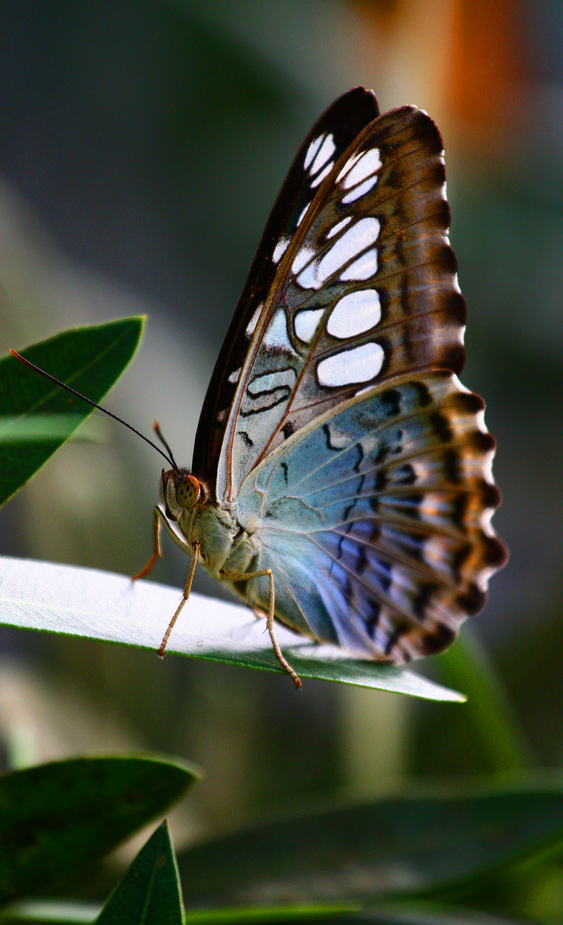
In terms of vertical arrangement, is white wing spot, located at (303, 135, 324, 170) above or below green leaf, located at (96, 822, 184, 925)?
above

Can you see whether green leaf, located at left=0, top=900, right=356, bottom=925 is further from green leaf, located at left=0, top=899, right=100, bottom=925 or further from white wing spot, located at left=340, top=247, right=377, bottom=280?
white wing spot, located at left=340, top=247, right=377, bottom=280

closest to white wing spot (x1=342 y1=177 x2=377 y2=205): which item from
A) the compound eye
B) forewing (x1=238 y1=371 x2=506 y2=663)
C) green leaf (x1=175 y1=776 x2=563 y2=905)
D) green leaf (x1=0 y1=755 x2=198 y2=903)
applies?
forewing (x1=238 y1=371 x2=506 y2=663)

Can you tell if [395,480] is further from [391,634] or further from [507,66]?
[507,66]

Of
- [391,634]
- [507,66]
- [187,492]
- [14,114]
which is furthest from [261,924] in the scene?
[507,66]

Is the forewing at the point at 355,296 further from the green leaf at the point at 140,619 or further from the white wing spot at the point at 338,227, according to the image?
the green leaf at the point at 140,619

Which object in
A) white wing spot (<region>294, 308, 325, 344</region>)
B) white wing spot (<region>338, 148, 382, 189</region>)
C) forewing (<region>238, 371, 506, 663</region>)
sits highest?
white wing spot (<region>338, 148, 382, 189</region>)

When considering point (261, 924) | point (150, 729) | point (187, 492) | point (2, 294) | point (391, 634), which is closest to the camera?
point (261, 924)
